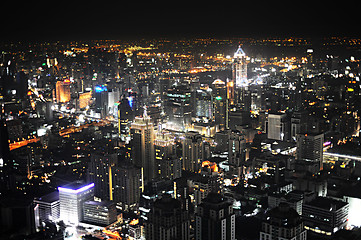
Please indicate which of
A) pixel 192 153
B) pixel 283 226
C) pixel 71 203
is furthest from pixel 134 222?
pixel 192 153

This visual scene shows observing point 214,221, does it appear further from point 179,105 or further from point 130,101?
point 179,105

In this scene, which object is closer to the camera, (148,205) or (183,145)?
(148,205)

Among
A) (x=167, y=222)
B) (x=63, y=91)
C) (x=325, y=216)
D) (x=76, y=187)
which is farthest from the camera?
(x=63, y=91)

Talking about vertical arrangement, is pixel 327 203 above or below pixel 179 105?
below

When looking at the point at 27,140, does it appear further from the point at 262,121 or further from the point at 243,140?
the point at 262,121

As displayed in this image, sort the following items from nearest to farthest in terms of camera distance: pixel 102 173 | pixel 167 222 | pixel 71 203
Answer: pixel 167 222
pixel 71 203
pixel 102 173

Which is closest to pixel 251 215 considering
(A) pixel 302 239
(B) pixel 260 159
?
(A) pixel 302 239
